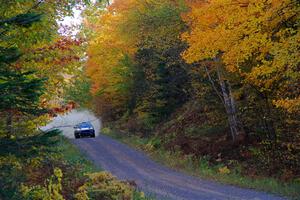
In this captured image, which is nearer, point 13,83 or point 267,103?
point 13,83

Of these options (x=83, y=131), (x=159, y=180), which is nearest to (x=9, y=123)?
(x=159, y=180)

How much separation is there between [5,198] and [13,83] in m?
1.97

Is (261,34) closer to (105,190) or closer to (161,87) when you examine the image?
(105,190)

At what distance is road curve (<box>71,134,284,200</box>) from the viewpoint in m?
15.6

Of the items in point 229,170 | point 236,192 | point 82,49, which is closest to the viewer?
point 82,49

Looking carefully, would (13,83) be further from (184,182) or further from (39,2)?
(184,182)

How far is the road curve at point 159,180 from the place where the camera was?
15.6 metres

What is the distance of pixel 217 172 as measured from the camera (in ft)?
67.4

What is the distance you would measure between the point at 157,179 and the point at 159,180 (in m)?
0.31

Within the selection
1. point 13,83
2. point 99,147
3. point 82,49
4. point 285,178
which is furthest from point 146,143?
point 13,83

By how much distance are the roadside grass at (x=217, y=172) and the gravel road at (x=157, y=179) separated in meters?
0.52

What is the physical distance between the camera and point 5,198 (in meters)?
7.30

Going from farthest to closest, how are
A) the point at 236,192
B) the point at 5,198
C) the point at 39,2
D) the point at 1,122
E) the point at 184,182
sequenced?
1. the point at 184,182
2. the point at 236,192
3. the point at 1,122
4. the point at 39,2
5. the point at 5,198

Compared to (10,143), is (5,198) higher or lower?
lower
